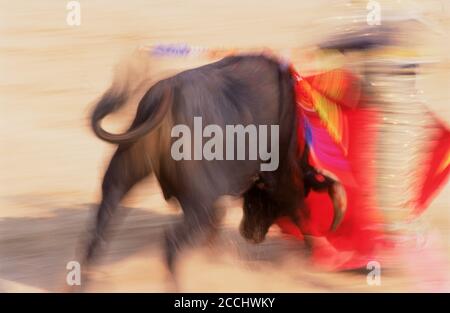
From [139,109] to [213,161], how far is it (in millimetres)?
372

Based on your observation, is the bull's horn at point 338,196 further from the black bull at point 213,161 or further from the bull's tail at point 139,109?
the bull's tail at point 139,109

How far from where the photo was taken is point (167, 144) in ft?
9.44

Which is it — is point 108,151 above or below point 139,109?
below

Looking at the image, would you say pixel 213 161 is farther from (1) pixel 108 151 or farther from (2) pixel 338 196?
(2) pixel 338 196

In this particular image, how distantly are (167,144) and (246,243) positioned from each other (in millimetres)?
527

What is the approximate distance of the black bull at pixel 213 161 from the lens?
9.37 feet

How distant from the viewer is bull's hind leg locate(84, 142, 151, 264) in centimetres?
287

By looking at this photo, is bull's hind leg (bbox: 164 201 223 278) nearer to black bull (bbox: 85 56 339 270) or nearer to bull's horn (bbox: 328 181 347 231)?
black bull (bbox: 85 56 339 270)

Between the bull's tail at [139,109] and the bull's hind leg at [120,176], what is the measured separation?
5 cm

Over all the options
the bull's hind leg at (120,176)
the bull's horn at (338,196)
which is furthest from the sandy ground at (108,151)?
the bull's horn at (338,196)

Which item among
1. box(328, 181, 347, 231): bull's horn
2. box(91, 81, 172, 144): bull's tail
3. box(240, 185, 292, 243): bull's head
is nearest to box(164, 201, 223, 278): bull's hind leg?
box(240, 185, 292, 243): bull's head

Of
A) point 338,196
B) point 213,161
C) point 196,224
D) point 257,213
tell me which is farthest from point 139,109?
point 338,196

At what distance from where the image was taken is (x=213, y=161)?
2881mm
